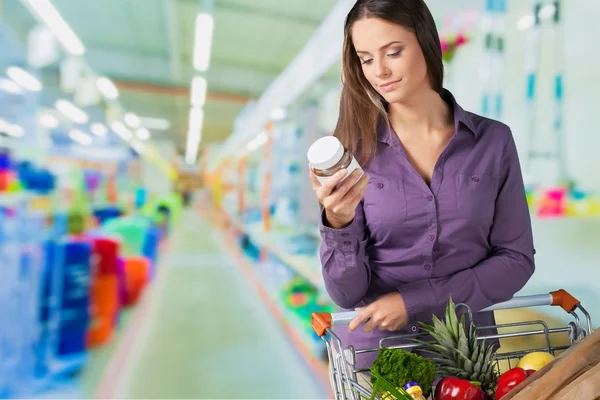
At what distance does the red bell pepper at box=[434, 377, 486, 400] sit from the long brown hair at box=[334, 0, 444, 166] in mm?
529

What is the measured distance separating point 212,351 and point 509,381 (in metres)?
2.98

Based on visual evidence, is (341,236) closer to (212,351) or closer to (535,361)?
(535,361)

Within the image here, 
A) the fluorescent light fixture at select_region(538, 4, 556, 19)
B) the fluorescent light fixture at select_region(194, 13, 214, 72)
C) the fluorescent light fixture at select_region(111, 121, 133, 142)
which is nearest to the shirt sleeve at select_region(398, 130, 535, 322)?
the fluorescent light fixture at select_region(538, 4, 556, 19)

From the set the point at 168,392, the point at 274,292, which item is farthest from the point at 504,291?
the point at 274,292

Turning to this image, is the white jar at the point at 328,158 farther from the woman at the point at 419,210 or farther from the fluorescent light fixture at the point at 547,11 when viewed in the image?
the fluorescent light fixture at the point at 547,11

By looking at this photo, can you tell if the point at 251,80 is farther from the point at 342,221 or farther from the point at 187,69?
the point at 342,221

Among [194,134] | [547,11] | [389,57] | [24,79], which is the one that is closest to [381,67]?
[389,57]

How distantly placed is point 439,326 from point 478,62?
5.25ft

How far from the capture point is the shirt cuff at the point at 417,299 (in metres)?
1.02

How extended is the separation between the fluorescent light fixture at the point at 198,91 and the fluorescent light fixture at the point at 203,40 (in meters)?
0.46

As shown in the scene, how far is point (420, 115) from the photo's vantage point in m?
1.13

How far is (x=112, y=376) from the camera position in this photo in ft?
10.2

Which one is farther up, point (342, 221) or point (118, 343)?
point (342, 221)

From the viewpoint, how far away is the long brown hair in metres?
1.03
